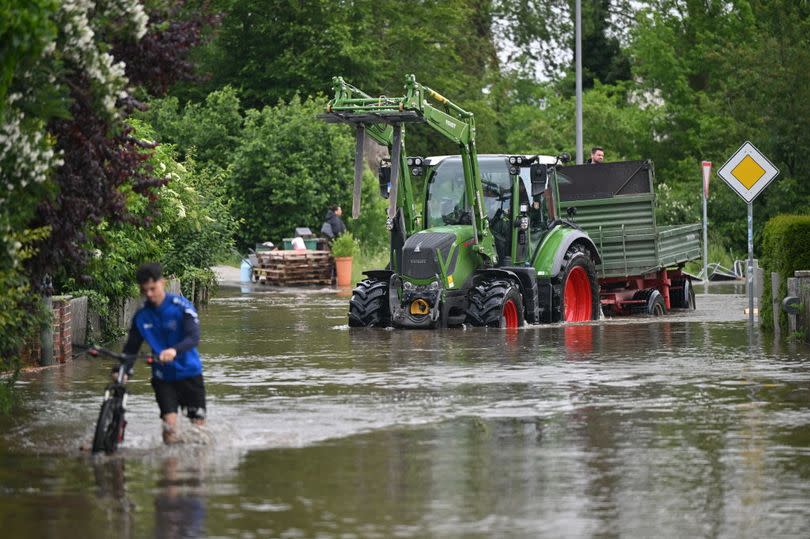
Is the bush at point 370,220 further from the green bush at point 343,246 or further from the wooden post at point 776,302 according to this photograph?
the wooden post at point 776,302

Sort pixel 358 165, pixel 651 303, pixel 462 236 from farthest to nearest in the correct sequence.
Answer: pixel 651 303
pixel 358 165
pixel 462 236

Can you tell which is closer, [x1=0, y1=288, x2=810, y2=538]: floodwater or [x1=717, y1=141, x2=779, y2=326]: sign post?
[x1=0, y1=288, x2=810, y2=538]: floodwater

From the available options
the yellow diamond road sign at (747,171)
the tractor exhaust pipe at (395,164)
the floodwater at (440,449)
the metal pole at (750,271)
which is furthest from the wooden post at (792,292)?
the tractor exhaust pipe at (395,164)

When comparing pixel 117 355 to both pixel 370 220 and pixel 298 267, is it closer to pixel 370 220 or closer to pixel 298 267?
pixel 298 267

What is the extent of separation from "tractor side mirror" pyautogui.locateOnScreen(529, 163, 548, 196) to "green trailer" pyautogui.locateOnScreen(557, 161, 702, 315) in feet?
7.57

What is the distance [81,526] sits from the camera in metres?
9.62

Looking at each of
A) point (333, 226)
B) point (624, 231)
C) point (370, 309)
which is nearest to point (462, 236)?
point (370, 309)

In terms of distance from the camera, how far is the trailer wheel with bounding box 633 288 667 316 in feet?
96.8

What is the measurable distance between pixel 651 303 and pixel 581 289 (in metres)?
2.19

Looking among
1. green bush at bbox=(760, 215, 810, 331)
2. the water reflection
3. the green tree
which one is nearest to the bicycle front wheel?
the water reflection

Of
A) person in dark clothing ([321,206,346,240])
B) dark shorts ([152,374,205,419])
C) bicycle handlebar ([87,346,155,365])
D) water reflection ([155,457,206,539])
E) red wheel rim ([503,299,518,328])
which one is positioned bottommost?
water reflection ([155,457,206,539])

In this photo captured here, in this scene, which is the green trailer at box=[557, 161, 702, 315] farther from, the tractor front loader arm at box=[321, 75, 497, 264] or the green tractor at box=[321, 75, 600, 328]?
the tractor front loader arm at box=[321, 75, 497, 264]

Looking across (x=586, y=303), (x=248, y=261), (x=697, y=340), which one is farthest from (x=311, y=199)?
(x=697, y=340)

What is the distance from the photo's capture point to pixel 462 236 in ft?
83.4
